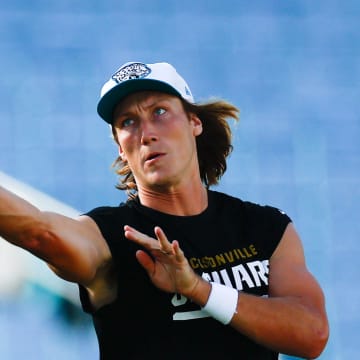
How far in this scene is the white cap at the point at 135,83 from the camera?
2732 mm

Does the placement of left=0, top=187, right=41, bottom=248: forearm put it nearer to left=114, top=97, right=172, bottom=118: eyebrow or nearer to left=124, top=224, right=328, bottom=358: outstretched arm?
left=124, top=224, right=328, bottom=358: outstretched arm

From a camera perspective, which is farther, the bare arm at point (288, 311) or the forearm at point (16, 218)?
the bare arm at point (288, 311)

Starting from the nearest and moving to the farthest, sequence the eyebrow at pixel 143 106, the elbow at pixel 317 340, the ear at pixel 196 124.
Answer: the elbow at pixel 317 340 → the eyebrow at pixel 143 106 → the ear at pixel 196 124

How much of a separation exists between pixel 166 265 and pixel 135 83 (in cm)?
68

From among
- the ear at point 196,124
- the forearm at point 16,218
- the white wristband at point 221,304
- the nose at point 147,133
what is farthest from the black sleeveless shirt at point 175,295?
the ear at point 196,124

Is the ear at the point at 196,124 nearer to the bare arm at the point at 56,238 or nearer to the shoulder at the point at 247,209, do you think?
the shoulder at the point at 247,209

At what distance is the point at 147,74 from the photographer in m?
2.75

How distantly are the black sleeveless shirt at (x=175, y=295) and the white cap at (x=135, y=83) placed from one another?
35cm

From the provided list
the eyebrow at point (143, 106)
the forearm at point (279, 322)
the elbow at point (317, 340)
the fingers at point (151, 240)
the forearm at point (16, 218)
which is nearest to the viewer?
the forearm at point (16, 218)

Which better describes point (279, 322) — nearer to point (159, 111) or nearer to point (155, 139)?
point (155, 139)

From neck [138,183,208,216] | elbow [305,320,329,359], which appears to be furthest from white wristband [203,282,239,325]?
neck [138,183,208,216]

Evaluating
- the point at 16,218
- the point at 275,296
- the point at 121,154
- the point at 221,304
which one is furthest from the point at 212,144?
the point at 16,218

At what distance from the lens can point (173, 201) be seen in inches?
107

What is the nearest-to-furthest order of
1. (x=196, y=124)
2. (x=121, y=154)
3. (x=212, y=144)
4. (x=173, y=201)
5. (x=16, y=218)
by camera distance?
1. (x=16, y=218)
2. (x=173, y=201)
3. (x=121, y=154)
4. (x=196, y=124)
5. (x=212, y=144)
